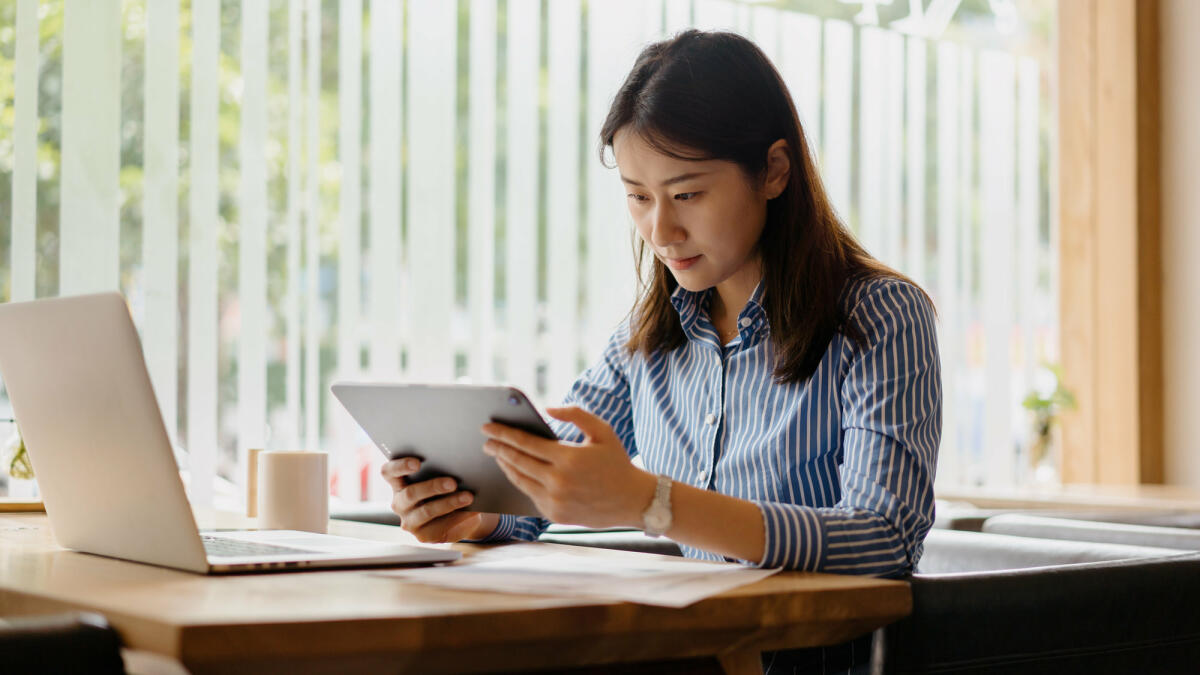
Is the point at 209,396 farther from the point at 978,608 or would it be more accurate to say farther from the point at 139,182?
the point at 978,608

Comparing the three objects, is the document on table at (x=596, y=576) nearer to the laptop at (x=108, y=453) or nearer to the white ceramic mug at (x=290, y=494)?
the laptop at (x=108, y=453)

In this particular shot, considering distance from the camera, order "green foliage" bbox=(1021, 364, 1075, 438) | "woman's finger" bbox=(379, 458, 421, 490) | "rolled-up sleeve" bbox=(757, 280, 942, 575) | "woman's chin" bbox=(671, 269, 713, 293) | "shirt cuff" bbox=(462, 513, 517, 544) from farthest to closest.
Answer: "green foliage" bbox=(1021, 364, 1075, 438) < "woman's chin" bbox=(671, 269, 713, 293) < "shirt cuff" bbox=(462, 513, 517, 544) < "woman's finger" bbox=(379, 458, 421, 490) < "rolled-up sleeve" bbox=(757, 280, 942, 575)

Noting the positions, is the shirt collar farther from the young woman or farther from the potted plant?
the potted plant

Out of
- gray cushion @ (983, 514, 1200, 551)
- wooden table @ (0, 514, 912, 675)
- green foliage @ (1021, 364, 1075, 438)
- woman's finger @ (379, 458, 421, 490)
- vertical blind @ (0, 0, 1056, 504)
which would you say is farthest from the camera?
green foliage @ (1021, 364, 1075, 438)

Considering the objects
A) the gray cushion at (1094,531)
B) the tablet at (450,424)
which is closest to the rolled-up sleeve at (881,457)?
the tablet at (450,424)

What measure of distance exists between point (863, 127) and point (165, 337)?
Answer: 249 cm

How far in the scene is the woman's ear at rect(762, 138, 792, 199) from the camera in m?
1.49

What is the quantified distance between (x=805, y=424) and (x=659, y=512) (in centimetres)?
36

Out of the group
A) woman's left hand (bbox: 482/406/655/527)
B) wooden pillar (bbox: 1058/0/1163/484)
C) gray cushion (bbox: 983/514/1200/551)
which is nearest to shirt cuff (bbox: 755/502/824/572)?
woman's left hand (bbox: 482/406/655/527)

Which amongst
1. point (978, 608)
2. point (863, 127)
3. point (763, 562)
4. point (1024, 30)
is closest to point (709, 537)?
point (763, 562)

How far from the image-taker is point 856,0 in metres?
4.27

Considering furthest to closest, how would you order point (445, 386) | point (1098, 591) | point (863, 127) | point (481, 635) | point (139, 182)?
point (863, 127), point (139, 182), point (1098, 591), point (445, 386), point (481, 635)

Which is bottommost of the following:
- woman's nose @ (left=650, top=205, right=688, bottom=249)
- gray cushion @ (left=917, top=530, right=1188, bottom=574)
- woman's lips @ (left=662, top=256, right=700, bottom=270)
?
gray cushion @ (left=917, top=530, right=1188, bottom=574)

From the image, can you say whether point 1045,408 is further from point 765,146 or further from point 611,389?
point 765,146
